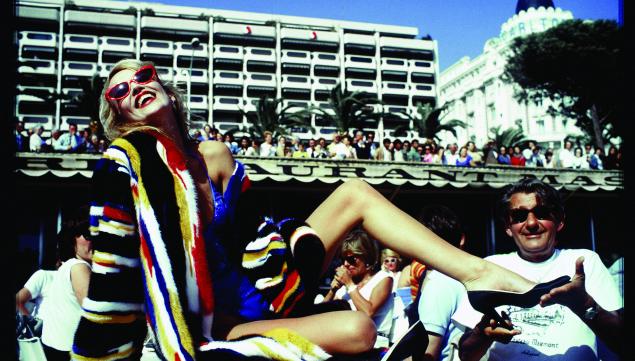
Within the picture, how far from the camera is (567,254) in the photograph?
2662 mm

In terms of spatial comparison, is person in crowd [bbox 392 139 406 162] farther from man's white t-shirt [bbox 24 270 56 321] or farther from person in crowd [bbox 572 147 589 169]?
man's white t-shirt [bbox 24 270 56 321]

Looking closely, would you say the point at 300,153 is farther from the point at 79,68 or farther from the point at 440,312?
the point at 79,68

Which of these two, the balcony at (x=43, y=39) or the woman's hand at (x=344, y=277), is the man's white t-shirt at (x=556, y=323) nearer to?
the woman's hand at (x=344, y=277)

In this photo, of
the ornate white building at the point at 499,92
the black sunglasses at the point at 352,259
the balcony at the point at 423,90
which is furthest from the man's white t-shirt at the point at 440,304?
the balcony at the point at 423,90

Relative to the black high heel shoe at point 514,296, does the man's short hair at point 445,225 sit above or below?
above

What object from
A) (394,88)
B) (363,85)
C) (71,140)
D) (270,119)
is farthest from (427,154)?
(394,88)

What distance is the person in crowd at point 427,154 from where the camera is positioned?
14173mm

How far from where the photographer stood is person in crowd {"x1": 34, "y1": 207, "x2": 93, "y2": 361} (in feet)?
11.1

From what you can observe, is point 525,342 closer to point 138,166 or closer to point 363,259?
point 363,259

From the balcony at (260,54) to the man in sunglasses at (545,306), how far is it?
5927cm

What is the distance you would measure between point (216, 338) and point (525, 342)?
1.48 metres

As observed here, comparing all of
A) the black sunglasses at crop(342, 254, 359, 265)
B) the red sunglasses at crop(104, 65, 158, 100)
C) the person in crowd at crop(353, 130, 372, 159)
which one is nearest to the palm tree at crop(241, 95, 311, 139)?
the person in crowd at crop(353, 130, 372, 159)

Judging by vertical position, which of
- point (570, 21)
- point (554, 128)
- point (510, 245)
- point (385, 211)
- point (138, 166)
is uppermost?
point (570, 21)

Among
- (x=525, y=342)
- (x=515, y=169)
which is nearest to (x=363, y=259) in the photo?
(x=525, y=342)
